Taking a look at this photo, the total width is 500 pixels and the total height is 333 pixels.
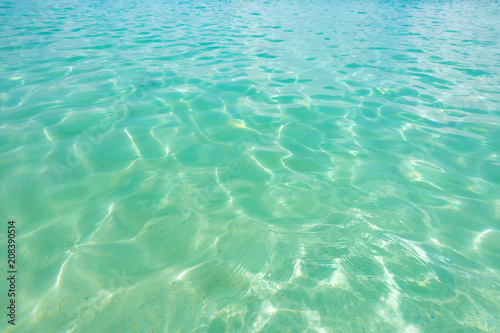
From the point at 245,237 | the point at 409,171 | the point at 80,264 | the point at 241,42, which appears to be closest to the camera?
the point at 80,264

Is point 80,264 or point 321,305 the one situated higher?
point 321,305

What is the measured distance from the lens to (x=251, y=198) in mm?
2844

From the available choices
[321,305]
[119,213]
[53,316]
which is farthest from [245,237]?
[53,316]

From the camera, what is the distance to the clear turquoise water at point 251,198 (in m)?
1.88

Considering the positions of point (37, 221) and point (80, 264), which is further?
point (37, 221)

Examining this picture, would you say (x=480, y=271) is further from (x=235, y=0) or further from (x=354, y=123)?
(x=235, y=0)

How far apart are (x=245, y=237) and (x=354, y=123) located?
9.64 feet

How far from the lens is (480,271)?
2164 millimetres

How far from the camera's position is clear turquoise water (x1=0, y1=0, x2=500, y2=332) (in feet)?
6.15

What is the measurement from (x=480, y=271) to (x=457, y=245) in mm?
265

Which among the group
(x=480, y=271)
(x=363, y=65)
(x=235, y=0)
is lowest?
(x=235, y=0)

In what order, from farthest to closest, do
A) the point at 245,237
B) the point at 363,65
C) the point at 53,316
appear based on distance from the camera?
1. the point at 363,65
2. the point at 245,237
3. the point at 53,316

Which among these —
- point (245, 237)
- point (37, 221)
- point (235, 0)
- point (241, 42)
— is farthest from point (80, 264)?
point (235, 0)

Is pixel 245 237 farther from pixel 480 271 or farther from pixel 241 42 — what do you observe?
pixel 241 42
